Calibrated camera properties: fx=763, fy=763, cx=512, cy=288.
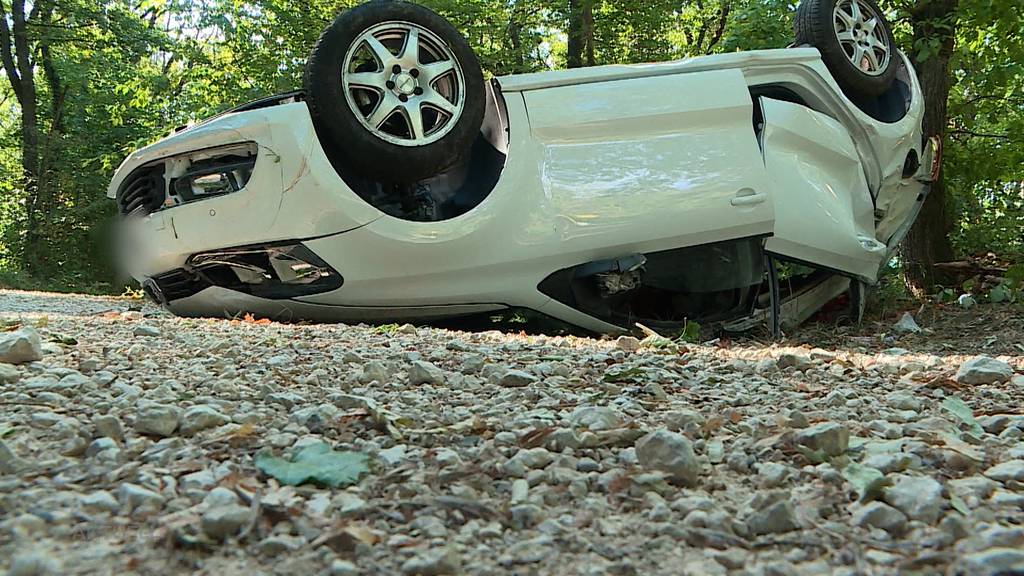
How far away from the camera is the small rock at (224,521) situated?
1.12 meters

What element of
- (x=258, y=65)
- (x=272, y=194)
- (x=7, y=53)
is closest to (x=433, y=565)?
(x=272, y=194)

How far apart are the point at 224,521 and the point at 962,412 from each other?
1812 mm

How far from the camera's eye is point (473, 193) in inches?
149

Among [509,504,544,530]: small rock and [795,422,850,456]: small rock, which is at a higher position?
[509,504,544,530]: small rock

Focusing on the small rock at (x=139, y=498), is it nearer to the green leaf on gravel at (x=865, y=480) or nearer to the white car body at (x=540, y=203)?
the green leaf on gravel at (x=865, y=480)

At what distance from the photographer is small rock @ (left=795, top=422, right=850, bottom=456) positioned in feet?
5.13

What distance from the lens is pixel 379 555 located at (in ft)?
3.63

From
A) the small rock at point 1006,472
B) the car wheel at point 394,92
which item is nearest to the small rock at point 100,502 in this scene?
the small rock at point 1006,472

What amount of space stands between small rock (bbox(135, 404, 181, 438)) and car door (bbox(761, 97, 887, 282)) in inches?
127

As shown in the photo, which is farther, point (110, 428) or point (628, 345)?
point (628, 345)

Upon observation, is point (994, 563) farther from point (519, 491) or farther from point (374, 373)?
point (374, 373)

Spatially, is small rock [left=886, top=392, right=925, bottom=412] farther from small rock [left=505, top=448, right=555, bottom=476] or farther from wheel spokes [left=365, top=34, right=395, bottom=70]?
wheel spokes [left=365, top=34, right=395, bottom=70]

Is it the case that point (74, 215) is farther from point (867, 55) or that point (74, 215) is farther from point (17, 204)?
point (867, 55)

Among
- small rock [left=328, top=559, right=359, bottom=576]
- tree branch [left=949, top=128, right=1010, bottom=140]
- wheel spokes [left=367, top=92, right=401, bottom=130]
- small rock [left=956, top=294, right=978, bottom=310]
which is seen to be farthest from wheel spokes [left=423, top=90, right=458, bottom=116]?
tree branch [left=949, top=128, right=1010, bottom=140]
